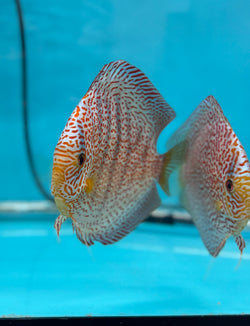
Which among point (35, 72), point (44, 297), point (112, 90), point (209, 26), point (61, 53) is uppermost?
point (209, 26)

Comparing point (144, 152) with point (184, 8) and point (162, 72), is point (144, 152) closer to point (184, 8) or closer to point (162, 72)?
point (162, 72)

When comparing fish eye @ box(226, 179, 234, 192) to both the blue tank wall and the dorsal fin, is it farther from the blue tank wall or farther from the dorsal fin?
the blue tank wall

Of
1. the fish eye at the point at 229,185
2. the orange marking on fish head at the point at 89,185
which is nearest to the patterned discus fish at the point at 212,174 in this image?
the fish eye at the point at 229,185

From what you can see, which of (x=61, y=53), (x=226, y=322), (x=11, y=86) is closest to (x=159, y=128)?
(x=226, y=322)

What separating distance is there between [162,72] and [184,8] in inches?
16.6

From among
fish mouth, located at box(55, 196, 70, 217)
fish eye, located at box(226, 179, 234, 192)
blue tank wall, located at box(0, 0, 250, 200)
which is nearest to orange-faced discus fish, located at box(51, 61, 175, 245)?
fish mouth, located at box(55, 196, 70, 217)

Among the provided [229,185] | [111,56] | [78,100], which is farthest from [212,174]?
[111,56]

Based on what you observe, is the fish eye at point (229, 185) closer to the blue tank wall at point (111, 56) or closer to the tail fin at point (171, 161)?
the tail fin at point (171, 161)

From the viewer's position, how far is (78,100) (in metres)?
0.92

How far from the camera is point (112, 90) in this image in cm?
91

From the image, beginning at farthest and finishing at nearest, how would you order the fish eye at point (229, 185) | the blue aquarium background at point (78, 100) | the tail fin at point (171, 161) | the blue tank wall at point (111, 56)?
the blue tank wall at point (111, 56) < the blue aquarium background at point (78, 100) < the tail fin at point (171, 161) < the fish eye at point (229, 185)

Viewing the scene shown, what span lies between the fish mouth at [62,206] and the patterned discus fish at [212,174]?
0.36 metres

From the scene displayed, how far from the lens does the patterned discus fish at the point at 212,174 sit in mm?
836

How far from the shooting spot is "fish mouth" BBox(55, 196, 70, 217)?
74cm
